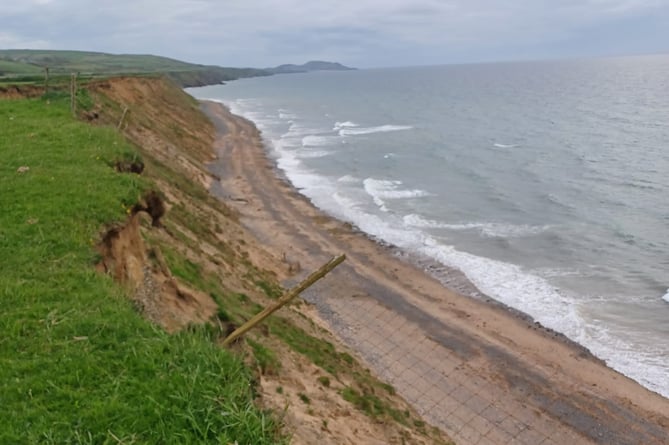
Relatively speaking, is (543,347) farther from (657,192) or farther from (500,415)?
(657,192)

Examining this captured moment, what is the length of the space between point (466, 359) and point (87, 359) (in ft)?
54.7

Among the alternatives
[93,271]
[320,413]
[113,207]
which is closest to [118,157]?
[113,207]

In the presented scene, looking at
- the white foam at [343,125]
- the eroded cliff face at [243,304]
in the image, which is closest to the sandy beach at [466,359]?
the eroded cliff face at [243,304]

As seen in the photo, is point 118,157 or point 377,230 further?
point 377,230

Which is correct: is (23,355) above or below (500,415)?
above

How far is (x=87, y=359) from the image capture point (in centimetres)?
782

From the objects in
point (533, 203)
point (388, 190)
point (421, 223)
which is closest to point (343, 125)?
point (388, 190)

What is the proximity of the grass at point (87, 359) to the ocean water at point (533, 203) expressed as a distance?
1827 centimetres

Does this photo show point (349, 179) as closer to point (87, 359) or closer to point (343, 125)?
point (343, 125)

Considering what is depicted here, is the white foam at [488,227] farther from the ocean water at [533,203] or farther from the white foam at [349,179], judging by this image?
the white foam at [349,179]

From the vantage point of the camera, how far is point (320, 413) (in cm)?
1327

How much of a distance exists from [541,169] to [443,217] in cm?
1779

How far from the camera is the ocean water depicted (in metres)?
26.1

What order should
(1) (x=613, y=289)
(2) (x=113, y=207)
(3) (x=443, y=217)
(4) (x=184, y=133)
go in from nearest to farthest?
(2) (x=113, y=207) < (1) (x=613, y=289) < (3) (x=443, y=217) < (4) (x=184, y=133)
